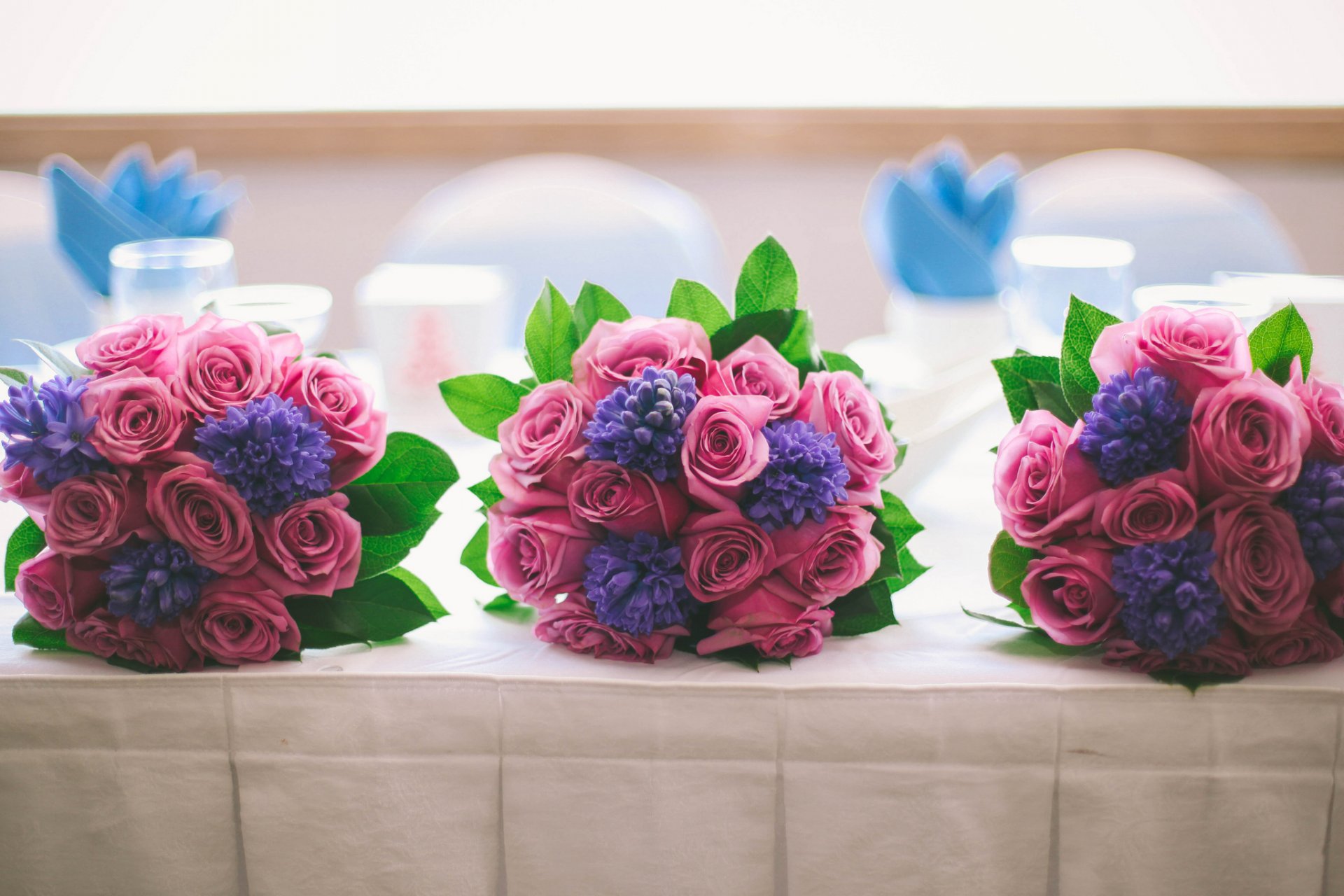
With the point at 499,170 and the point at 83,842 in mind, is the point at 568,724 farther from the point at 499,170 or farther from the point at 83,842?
the point at 499,170

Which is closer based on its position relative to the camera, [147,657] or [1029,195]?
[147,657]

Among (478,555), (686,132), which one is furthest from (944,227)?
(686,132)

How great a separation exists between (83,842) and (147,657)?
0.12 m

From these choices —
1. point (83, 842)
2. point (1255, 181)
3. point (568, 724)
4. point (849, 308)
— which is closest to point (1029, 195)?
point (849, 308)

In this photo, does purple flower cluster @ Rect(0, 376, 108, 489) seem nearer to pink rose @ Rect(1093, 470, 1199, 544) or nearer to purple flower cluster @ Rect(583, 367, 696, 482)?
purple flower cluster @ Rect(583, 367, 696, 482)

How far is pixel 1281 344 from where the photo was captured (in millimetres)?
666

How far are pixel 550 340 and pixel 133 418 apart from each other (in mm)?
248

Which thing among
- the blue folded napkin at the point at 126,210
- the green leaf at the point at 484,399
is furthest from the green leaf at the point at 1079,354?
the blue folded napkin at the point at 126,210

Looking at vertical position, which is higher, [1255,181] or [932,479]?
[1255,181]

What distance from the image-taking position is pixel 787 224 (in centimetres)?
258

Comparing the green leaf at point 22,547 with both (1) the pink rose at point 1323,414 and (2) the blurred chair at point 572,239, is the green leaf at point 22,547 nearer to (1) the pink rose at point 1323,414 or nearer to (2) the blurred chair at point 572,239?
(1) the pink rose at point 1323,414

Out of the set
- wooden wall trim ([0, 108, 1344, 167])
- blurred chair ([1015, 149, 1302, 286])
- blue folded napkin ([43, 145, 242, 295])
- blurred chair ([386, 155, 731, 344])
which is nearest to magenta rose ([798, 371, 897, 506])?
blue folded napkin ([43, 145, 242, 295])

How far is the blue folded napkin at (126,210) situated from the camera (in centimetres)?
112

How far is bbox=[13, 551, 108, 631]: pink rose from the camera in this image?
2.11 ft
